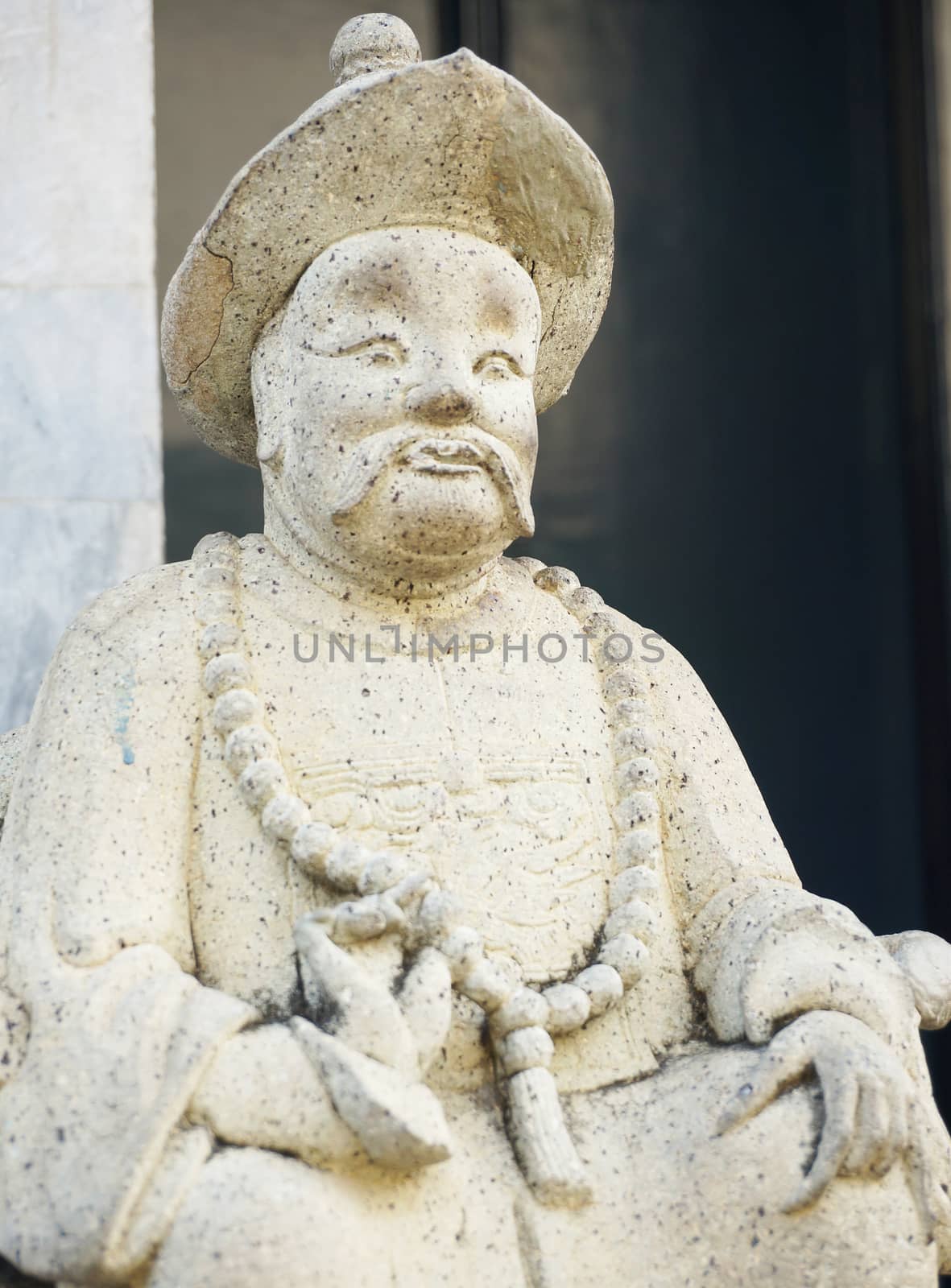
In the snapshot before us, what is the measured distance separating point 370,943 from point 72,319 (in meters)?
1.71

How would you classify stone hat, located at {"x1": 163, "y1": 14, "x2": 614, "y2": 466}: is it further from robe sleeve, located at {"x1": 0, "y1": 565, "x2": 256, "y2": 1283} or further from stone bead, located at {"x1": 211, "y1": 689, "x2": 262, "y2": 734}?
stone bead, located at {"x1": 211, "y1": 689, "x2": 262, "y2": 734}

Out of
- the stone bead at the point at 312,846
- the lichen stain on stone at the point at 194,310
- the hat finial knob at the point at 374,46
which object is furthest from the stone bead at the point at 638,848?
the hat finial knob at the point at 374,46

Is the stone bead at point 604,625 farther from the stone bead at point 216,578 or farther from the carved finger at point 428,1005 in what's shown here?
the carved finger at point 428,1005

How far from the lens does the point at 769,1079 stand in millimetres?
2154

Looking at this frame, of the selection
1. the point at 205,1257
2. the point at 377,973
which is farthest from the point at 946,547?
the point at 205,1257

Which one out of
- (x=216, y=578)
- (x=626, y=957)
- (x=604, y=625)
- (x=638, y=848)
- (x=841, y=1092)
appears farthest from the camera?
(x=604, y=625)

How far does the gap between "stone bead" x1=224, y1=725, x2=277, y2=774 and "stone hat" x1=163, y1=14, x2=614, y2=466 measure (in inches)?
26.5

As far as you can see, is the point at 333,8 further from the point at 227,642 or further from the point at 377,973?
the point at 377,973

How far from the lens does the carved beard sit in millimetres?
2410

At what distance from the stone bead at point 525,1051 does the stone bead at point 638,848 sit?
0.32 m

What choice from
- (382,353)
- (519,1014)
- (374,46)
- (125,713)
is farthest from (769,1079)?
(374,46)

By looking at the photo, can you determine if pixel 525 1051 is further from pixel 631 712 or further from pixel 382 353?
pixel 382 353

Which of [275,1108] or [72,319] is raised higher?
[72,319]

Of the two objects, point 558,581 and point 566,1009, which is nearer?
point 566,1009
